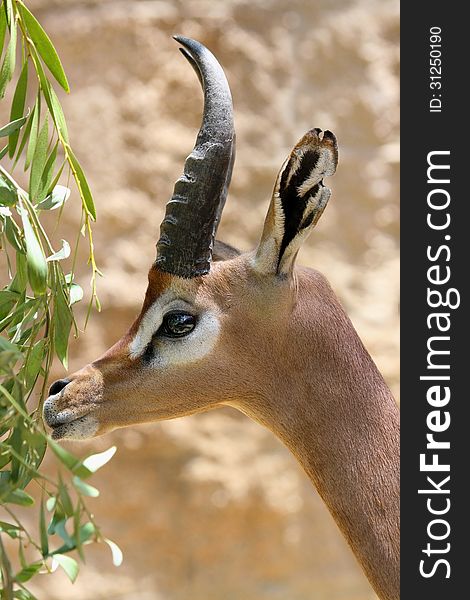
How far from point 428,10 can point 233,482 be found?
2.34 m

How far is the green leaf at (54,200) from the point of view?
2.18m

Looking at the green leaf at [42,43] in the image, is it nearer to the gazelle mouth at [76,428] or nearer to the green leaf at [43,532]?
the gazelle mouth at [76,428]

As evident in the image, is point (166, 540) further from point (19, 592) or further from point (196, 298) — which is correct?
point (19, 592)

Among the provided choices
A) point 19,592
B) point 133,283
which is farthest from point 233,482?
point 19,592

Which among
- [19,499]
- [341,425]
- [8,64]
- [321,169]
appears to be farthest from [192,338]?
[19,499]

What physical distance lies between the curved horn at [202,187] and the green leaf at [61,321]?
0.31 metres

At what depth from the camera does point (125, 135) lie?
4.76 meters

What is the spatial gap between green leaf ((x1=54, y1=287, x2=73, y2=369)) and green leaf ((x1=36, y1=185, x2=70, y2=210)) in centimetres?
18

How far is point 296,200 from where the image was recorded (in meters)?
2.31

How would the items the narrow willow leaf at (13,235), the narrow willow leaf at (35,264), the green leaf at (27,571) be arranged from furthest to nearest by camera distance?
the narrow willow leaf at (13,235) → the narrow willow leaf at (35,264) → the green leaf at (27,571)

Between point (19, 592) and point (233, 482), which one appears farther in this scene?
point (233, 482)

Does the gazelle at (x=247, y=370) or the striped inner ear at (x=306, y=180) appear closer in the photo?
the striped inner ear at (x=306, y=180)

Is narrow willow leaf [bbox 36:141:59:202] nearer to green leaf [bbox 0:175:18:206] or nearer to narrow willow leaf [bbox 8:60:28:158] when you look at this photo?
narrow willow leaf [bbox 8:60:28:158]

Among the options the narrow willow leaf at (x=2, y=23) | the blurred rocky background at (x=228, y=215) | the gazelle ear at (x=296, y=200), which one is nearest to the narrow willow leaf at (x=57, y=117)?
the narrow willow leaf at (x=2, y=23)
